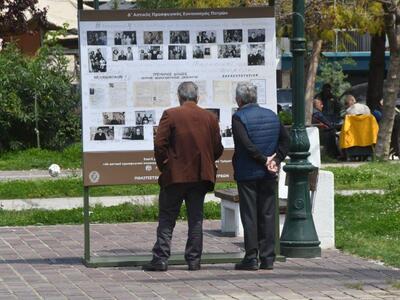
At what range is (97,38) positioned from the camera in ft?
37.9

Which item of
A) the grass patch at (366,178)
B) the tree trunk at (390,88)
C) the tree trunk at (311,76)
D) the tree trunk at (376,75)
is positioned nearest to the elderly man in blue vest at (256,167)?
the grass patch at (366,178)

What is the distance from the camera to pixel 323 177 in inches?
514

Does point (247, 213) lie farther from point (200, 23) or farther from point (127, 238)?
point (127, 238)

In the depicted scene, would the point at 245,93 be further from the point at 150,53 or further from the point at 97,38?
the point at 97,38

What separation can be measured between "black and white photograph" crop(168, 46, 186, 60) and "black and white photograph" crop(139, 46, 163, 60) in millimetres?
92

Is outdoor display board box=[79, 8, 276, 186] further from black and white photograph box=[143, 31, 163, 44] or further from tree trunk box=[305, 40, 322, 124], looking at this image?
tree trunk box=[305, 40, 322, 124]

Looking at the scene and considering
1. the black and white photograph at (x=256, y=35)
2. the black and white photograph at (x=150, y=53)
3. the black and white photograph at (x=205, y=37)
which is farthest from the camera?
the black and white photograph at (x=256, y=35)

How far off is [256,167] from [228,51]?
1278 millimetres

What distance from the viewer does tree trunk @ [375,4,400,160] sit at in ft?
80.0

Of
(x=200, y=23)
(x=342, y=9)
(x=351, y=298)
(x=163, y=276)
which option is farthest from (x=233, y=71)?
(x=342, y=9)

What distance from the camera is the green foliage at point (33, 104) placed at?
25.4 m

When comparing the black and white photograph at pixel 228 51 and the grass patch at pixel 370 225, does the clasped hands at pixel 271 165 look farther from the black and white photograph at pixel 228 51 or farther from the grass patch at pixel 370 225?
the grass patch at pixel 370 225

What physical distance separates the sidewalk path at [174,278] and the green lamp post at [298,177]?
26 centimetres

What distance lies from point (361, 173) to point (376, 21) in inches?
197
